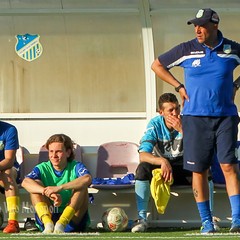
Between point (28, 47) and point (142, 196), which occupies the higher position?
point (28, 47)

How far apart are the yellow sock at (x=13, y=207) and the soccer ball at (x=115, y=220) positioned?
0.90 meters

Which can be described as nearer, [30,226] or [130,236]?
[130,236]

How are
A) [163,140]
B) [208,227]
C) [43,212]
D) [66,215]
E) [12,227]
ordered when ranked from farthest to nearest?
1. [163,140]
2. [12,227]
3. [43,212]
4. [66,215]
5. [208,227]

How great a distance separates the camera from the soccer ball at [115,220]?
31.2 ft

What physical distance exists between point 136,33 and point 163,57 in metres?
2.30

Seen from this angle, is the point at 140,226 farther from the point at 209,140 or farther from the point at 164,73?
the point at 164,73

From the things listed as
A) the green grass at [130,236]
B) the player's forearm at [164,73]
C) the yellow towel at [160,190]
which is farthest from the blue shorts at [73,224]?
the player's forearm at [164,73]

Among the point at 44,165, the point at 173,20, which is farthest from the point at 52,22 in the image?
the point at 44,165

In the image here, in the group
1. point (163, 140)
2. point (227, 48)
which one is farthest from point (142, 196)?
point (227, 48)

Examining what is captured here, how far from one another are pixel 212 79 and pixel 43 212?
6.98 ft

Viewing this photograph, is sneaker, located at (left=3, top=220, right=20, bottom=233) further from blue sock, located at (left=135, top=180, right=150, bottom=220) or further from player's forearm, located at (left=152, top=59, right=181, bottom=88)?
player's forearm, located at (left=152, top=59, right=181, bottom=88)

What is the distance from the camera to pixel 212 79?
28.0 ft

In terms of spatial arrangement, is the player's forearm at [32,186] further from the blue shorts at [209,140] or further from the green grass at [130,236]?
the blue shorts at [209,140]

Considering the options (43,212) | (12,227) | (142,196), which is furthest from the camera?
(142,196)
